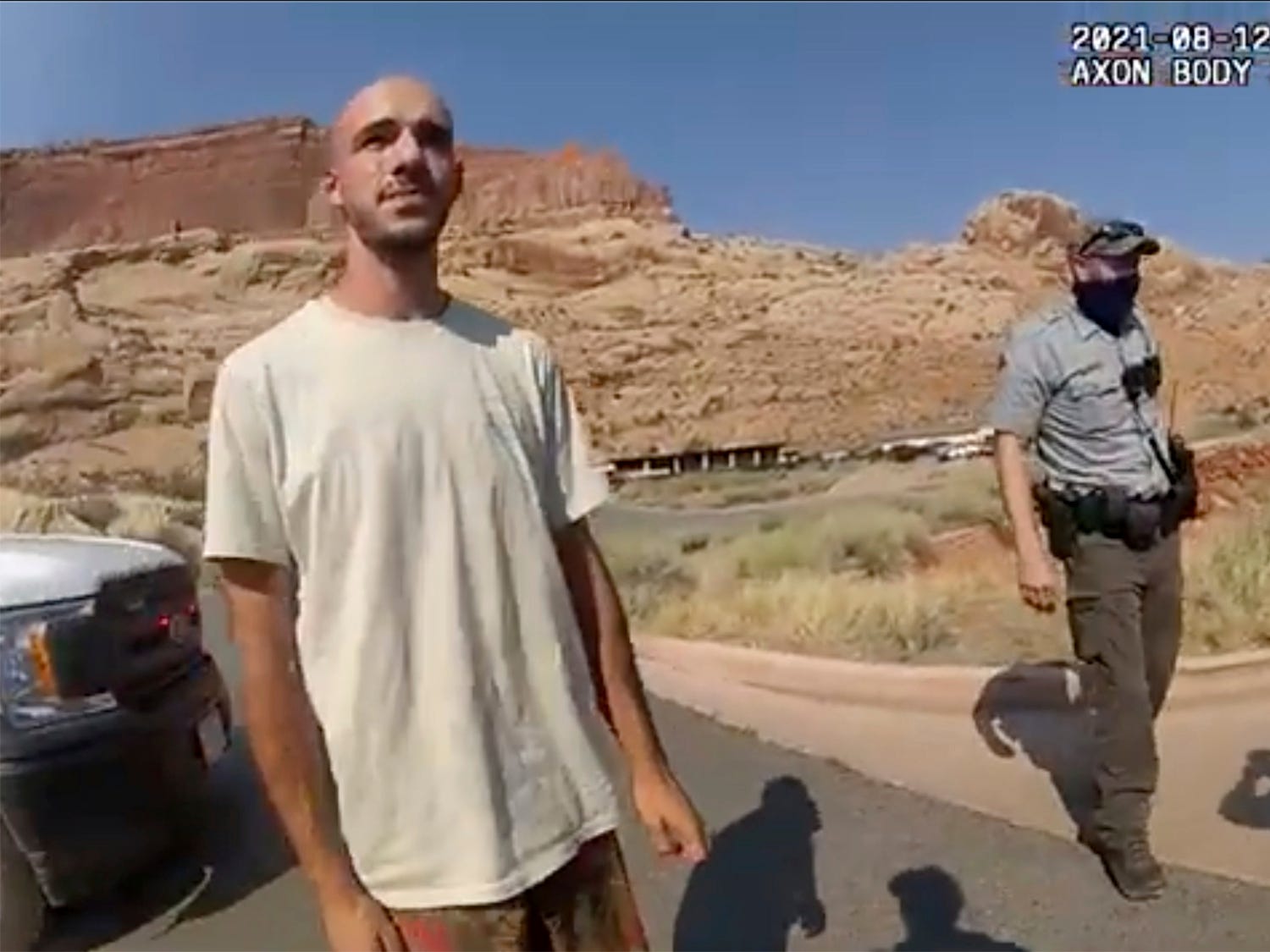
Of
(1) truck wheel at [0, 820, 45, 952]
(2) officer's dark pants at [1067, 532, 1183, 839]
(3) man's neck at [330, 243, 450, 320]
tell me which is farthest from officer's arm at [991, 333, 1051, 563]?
(1) truck wheel at [0, 820, 45, 952]

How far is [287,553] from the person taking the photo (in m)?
1.38

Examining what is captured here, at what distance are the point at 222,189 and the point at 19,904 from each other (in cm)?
103

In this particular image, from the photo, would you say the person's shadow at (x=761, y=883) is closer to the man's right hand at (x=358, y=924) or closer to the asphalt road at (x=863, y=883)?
the asphalt road at (x=863, y=883)

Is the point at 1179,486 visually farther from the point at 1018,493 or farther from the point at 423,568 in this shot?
the point at 423,568

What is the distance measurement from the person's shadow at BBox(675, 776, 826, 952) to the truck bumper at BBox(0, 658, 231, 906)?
2.45ft

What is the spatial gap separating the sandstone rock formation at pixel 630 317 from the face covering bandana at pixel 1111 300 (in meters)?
0.05

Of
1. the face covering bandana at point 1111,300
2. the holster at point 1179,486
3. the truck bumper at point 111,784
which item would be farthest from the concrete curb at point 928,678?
the truck bumper at point 111,784

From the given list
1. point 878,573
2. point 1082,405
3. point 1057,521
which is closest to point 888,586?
point 878,573

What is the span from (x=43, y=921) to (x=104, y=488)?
0.62 m

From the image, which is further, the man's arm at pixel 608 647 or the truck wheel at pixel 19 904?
the truck wheel at pixel 19 904

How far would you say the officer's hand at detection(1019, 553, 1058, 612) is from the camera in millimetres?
2182

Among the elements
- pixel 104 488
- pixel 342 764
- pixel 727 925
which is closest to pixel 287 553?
pixel 342 764

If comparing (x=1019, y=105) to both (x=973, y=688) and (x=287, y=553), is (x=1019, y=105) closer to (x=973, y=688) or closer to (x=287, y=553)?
(x=973, y=688)

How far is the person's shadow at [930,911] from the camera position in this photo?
243 cm
